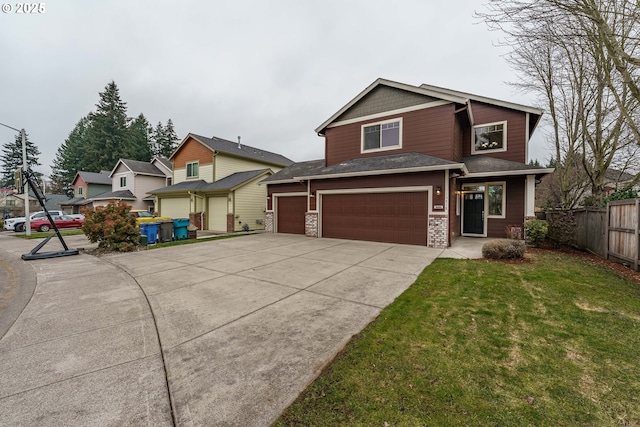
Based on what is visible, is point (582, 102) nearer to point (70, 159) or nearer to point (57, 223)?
point (57, 223)

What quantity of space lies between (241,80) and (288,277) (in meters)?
22.5

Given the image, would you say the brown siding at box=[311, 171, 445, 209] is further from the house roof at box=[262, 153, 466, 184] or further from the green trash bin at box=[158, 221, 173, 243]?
the green trash bin at box=[158, 221, 173, 243]

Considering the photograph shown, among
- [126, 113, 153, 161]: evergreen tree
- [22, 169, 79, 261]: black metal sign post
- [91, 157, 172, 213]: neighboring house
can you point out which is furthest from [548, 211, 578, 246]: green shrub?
[126, 113, 153, 161]: evergreen tree

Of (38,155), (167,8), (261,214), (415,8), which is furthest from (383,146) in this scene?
(38,155)

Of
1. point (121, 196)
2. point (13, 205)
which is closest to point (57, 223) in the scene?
point (121, 196)

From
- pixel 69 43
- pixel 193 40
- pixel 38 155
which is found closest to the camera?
pixel 69 43

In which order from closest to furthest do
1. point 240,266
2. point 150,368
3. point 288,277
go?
point 150,368
point 288,277
point 240,266

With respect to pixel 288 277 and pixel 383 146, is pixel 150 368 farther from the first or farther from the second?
pixel 383 146

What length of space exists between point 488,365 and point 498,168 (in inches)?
430

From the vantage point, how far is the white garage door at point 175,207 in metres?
19.2

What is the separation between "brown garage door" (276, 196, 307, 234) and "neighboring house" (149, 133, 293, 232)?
3.34 metres

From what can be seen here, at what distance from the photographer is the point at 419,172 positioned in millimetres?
9766

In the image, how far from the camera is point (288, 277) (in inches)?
230

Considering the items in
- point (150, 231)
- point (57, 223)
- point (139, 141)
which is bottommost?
point (57, 223)
